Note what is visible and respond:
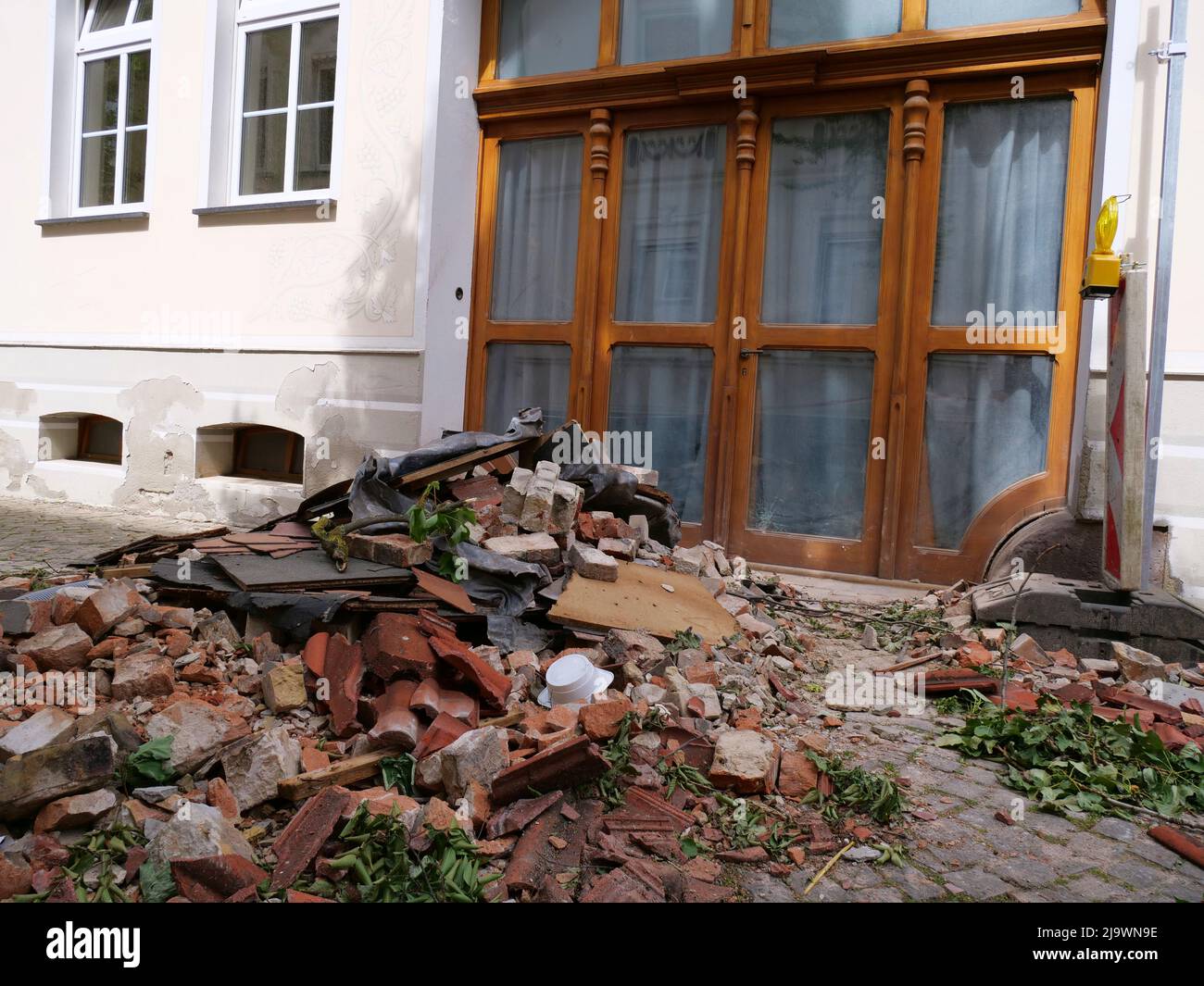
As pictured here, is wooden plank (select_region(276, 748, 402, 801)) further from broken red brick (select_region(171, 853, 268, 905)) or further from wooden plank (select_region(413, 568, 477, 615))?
wooden plank (select_region(413, 568, 477, 615))

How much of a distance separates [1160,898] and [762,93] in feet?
17.4

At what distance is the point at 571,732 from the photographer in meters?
2.87

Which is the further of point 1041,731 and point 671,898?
point 1041,731

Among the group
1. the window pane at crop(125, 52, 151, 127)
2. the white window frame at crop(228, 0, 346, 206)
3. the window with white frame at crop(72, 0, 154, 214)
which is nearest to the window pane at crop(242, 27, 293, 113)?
the white window frame at crop(228, 0, 346, 206)

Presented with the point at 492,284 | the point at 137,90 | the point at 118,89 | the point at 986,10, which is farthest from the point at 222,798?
the point at 118,89

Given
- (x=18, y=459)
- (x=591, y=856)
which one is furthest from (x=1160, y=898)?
(x=18, y=459)

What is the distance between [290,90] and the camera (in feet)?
23.6

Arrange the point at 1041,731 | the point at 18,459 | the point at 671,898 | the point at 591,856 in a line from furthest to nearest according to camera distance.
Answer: the point at 18,459 < the point at 1041,731 < the point at 591,856 < the point at 671,898

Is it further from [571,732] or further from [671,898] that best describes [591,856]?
[571,732]

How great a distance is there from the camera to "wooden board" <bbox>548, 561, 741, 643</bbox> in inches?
153

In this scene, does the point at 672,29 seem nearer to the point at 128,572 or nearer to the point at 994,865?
the point at 128,572

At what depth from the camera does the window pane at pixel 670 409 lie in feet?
20.4

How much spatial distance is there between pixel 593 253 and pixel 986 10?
294 cm

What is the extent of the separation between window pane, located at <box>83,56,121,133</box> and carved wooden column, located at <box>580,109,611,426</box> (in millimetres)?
4855
